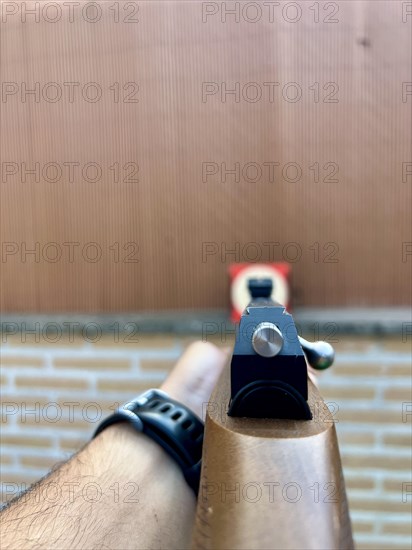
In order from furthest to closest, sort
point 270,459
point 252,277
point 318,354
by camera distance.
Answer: point 252,277 < point 318,354 < point 270,459

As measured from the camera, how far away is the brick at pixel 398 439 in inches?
33.9

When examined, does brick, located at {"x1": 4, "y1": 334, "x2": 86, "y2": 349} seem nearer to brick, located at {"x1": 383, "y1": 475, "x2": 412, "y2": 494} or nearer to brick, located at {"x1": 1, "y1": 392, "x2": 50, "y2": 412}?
brick, located at {"x1": 1, "y1": 392, "x2": 50, "y2": 412}

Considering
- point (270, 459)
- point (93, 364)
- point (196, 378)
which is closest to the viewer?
point (270, 459)

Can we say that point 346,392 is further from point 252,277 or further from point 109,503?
point 109,503

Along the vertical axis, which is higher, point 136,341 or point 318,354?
point 318,354

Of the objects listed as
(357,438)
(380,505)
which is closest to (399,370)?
(357,438)

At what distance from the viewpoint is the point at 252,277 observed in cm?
82

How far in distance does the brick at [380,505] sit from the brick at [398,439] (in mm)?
113

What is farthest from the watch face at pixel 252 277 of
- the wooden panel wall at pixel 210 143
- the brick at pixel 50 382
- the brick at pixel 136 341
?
the brick at pixel 50 382

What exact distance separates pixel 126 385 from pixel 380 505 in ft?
1.75

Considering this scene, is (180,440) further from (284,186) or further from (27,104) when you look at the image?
(27,104)

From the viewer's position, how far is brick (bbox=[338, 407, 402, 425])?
0.86 metres

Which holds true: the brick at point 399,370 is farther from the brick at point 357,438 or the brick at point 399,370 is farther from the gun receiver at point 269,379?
the gun receiver at point 269,379

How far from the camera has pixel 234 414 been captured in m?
0.31
